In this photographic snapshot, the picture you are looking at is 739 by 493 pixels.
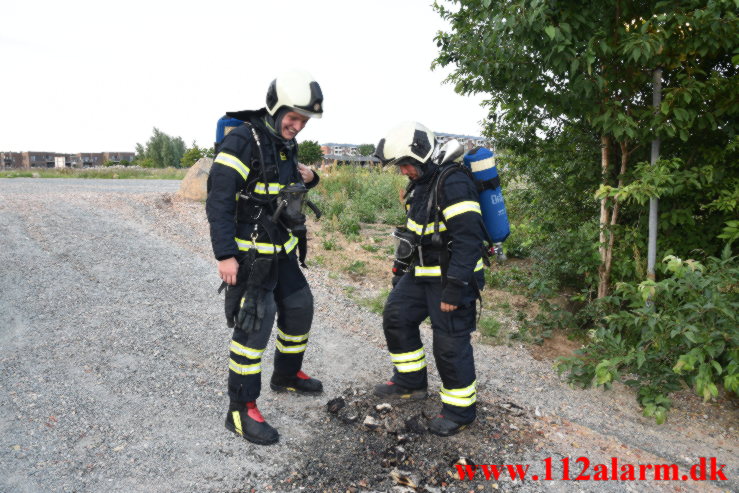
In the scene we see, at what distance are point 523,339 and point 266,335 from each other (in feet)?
10.7

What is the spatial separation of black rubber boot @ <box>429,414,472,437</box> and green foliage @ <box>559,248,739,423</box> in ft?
3.65

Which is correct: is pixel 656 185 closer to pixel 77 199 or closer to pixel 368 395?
pixel 368 395

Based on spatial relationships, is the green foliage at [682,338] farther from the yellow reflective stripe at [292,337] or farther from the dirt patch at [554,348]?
the yellow reflective stripe at [292,337]

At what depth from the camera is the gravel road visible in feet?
9.61

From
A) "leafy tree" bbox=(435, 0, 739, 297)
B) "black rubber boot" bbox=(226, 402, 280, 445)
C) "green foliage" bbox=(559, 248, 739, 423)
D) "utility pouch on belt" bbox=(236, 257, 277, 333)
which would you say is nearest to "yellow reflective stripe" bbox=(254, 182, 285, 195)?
"utility pouch on belt" bbox=(236, 257, 277, 333)

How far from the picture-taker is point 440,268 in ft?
11.2

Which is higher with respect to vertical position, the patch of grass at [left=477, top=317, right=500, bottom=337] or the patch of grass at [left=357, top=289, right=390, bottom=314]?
the patch of grass at [left=357, top=289, right=390, bottom=314]

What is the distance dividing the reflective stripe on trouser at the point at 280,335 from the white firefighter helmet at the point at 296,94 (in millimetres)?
1050

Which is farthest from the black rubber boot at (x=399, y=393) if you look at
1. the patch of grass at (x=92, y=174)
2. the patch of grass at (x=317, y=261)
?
the patch of grass at (x=92, y=174)

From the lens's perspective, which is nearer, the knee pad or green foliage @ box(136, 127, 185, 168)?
the knee pad

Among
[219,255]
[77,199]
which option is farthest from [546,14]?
[77,199]

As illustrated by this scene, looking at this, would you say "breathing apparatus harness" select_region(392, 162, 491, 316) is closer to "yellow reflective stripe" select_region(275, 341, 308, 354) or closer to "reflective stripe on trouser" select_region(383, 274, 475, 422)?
"reflective stripe on trouser" select_region(383, 274, 475, 422)

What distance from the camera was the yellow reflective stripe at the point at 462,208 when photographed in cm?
316

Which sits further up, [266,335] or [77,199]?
[77,199]
